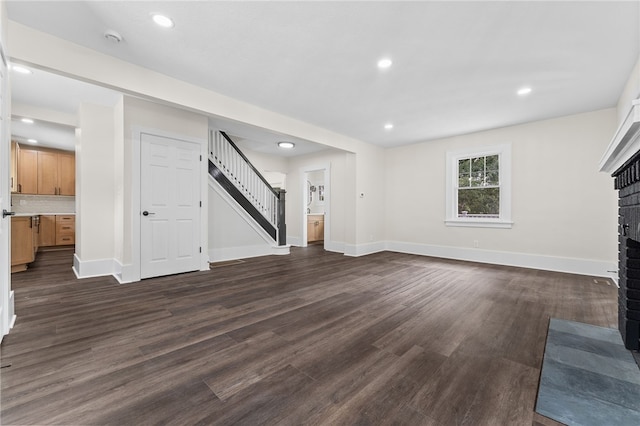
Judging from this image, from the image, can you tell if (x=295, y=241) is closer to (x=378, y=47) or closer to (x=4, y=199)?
(x=378, y=47)

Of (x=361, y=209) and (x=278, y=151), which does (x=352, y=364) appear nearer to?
(x=361, y=209)

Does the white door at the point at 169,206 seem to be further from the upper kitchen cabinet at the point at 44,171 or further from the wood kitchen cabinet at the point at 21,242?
the upper kitchen cabinet at the point at 44,171

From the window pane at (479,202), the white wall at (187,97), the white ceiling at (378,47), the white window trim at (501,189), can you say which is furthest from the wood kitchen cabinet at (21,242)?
the window pane at (479,202)

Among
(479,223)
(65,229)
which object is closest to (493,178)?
(479,223)

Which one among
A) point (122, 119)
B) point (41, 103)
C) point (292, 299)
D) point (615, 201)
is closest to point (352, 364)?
point (292, 299)

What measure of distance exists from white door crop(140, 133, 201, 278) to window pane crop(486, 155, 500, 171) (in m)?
5.42

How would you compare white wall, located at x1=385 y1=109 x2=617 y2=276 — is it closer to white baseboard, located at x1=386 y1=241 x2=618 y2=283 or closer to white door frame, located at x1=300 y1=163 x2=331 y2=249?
white baseboard, located at x1=386 y1=241 x2=618 y2=283

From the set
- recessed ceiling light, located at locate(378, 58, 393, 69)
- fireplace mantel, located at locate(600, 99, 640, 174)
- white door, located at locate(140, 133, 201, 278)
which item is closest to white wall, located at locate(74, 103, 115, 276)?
white door, located at locate(140, 133, 201, 278)

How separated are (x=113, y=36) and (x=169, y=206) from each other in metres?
2.16

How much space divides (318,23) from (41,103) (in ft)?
15.3

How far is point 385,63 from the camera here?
9.62 feet

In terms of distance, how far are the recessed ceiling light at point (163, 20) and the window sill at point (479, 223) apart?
5.60 m

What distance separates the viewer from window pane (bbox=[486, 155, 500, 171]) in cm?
518

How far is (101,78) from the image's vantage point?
2.85 meters
